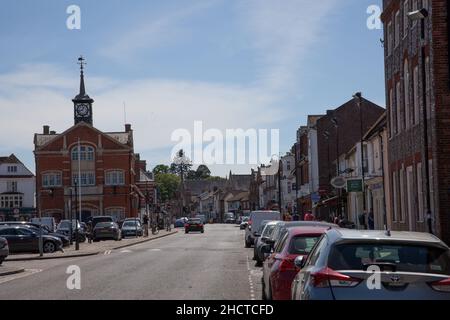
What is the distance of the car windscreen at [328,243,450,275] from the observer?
850 cm

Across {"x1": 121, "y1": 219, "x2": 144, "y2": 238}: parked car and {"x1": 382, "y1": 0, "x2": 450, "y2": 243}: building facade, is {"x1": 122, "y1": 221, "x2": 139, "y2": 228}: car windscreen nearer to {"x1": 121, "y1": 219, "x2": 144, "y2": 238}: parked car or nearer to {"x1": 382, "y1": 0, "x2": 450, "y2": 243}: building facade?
{"x1": 121, "y1": 219, "x2": 144, "y2": 238}: parked car

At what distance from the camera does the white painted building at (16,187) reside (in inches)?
4129

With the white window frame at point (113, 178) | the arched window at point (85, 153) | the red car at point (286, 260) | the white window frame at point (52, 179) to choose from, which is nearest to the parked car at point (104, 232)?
the white window frame at point (113, 178)

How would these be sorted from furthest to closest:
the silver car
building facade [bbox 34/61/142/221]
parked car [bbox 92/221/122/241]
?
building facade [bbox 34/61/142/221] → parked car [bbox 92/221/122/241] → the silver car

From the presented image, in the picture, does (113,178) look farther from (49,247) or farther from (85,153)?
(49,247)

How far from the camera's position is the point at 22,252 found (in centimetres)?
3969

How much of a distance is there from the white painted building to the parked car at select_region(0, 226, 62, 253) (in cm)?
6597

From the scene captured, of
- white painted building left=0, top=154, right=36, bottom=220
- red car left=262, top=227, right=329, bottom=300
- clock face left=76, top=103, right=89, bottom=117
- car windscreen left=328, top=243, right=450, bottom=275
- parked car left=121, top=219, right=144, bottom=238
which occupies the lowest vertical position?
parked car left=121, top=219, right=144, bottom=238

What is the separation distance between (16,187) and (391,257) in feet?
334

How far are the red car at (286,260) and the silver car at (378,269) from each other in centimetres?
375

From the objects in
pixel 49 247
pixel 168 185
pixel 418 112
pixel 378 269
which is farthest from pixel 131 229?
pixel 168 185

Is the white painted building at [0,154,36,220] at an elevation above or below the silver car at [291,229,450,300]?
above

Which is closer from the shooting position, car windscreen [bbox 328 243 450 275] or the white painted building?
car windscreen [bbox 328 243 450 275]

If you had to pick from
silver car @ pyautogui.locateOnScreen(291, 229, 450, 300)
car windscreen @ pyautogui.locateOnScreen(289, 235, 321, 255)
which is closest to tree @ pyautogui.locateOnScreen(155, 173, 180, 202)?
car windscreen @ pyautogui.locateOnScreen(289, 235, 321, 255)
